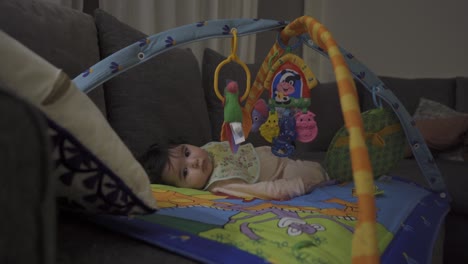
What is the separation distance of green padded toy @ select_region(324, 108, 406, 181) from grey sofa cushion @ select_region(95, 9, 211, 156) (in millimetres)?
552

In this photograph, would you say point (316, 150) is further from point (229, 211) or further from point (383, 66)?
point (229, 211)

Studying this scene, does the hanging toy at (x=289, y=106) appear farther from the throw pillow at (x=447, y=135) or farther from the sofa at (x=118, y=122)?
the throw pillow at (x=447, y=135)

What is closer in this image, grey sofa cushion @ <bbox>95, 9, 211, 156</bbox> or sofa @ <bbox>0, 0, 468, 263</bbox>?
sofa @ <bbox>0, 0, 468, 263</bbox>

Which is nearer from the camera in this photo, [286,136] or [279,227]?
[279,227]

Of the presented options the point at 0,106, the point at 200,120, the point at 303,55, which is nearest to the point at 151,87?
the point at 200,120

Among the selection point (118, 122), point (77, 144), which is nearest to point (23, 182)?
point (77, 144)

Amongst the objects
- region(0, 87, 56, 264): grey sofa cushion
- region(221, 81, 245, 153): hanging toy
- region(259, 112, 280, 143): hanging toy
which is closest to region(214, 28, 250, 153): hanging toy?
region(221, 81, 245, 153): hanging toy

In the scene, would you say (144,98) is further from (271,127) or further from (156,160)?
(271,127)

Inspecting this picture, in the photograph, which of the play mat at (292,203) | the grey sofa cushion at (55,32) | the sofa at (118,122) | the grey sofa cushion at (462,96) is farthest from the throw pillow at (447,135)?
the grey sofa cushion at (55,32)

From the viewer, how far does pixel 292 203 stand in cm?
103

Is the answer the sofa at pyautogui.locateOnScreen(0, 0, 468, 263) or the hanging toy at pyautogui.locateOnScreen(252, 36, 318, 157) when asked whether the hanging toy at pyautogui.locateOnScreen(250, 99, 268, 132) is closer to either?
the hanging toy at pyautogui.locateOnScreen(252, 36, 318, 157)

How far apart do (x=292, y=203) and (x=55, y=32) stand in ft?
2.73

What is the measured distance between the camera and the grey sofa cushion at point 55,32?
1.08 meters

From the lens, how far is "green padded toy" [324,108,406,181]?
123 centimetres
